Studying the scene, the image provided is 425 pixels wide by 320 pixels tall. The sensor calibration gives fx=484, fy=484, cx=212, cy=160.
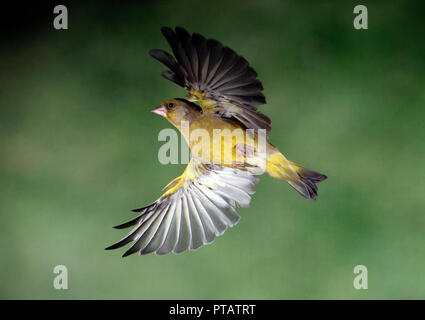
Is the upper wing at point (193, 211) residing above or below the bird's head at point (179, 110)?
below

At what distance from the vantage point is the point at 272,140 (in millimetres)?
1801

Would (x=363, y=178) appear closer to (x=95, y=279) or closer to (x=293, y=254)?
(x=293, y=254)

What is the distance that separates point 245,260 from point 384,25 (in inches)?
42.8

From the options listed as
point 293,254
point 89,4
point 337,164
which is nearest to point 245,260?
point 293,254

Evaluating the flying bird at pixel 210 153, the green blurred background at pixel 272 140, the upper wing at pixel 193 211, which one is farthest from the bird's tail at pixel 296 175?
the green blurred background at pixel 272 140

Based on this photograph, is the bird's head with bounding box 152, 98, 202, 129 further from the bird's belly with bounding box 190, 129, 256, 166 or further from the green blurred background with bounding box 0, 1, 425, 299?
the green blurred background with bounding box 0, 1, 425, 299

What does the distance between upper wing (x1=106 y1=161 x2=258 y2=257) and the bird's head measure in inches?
5.7

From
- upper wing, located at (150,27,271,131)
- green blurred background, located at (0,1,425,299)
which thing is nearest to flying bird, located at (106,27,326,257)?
upper wing, located at (150,27,271,131)

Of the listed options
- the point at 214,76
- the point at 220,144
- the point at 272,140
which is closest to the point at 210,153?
the point at 220,144

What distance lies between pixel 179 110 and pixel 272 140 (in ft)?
2.63

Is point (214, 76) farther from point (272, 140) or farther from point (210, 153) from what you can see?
point (272, 140)

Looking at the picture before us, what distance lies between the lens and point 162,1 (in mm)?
1959

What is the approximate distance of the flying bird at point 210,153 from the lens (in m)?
0.90

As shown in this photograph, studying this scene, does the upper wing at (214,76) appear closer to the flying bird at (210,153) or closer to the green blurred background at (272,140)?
the flying bird at (210,153)
